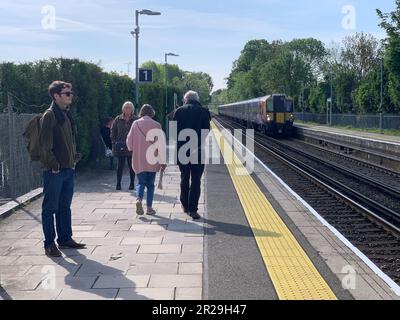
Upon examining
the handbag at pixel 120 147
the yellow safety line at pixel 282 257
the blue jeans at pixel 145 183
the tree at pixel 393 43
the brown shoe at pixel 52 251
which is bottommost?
the yellow safety line at pixel 282 257

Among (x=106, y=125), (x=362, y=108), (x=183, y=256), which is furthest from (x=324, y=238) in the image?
(x=362, y=108)

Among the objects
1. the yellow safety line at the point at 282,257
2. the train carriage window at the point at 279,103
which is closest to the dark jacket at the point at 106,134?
the yellow safety line at the point at 282,257

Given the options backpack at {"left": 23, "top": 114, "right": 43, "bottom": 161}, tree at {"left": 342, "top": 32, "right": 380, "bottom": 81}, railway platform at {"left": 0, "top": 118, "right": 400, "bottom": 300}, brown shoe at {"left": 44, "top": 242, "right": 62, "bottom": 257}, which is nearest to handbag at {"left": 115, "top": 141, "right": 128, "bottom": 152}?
railway platform at {"left": 0, "top": 118, "right": 400, "bottom": 300}

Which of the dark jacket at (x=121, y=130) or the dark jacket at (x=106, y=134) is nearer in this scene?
the dark jacket at (x=121, y=130)

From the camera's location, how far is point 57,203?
6.39 m

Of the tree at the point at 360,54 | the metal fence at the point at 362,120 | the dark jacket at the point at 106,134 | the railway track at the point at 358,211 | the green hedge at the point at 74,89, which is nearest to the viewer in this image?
the railway track at the point at 358,211

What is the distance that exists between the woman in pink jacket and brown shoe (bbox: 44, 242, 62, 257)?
A: 242cm

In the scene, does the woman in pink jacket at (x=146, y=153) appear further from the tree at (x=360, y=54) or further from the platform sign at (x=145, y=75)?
the tree at (x=360, y=54)

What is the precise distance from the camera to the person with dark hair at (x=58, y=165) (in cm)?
625

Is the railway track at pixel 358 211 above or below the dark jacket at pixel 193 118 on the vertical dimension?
below

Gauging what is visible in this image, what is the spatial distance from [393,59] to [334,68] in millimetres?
29193

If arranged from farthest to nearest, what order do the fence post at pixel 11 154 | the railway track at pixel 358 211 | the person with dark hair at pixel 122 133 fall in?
1. the person with dark hair at pixel 122 133
2. the fence post at pixel 11 154
3. the railway track at pixel 358 211

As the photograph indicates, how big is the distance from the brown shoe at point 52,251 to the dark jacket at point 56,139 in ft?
2.89

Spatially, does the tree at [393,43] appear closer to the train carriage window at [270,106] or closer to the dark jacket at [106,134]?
the train carriage window at [270,106]
